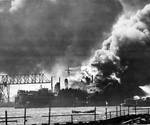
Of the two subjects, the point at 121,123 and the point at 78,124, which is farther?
the point at 121,123

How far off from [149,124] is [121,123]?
6.00 m

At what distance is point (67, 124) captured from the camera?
56.2 metres

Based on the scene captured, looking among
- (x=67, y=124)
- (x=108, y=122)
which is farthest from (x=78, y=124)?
(x=108, y=122)

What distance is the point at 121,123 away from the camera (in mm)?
62594

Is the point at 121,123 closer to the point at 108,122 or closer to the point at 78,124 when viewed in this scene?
the point at 108,122

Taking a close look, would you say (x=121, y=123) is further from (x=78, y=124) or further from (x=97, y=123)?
(x=78, y=124)

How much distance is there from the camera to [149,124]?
57.8m

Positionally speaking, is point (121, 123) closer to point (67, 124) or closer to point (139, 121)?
point (139, 121)

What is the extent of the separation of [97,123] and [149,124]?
25.2 ft

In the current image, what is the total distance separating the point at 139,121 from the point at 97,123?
6864mm

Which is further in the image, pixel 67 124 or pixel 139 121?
pixel 139 121

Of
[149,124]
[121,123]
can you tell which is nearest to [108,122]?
[121,123]

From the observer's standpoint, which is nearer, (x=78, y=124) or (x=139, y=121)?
(x=78, y=124)

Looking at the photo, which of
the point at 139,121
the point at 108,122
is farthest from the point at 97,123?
the point at 139,121
